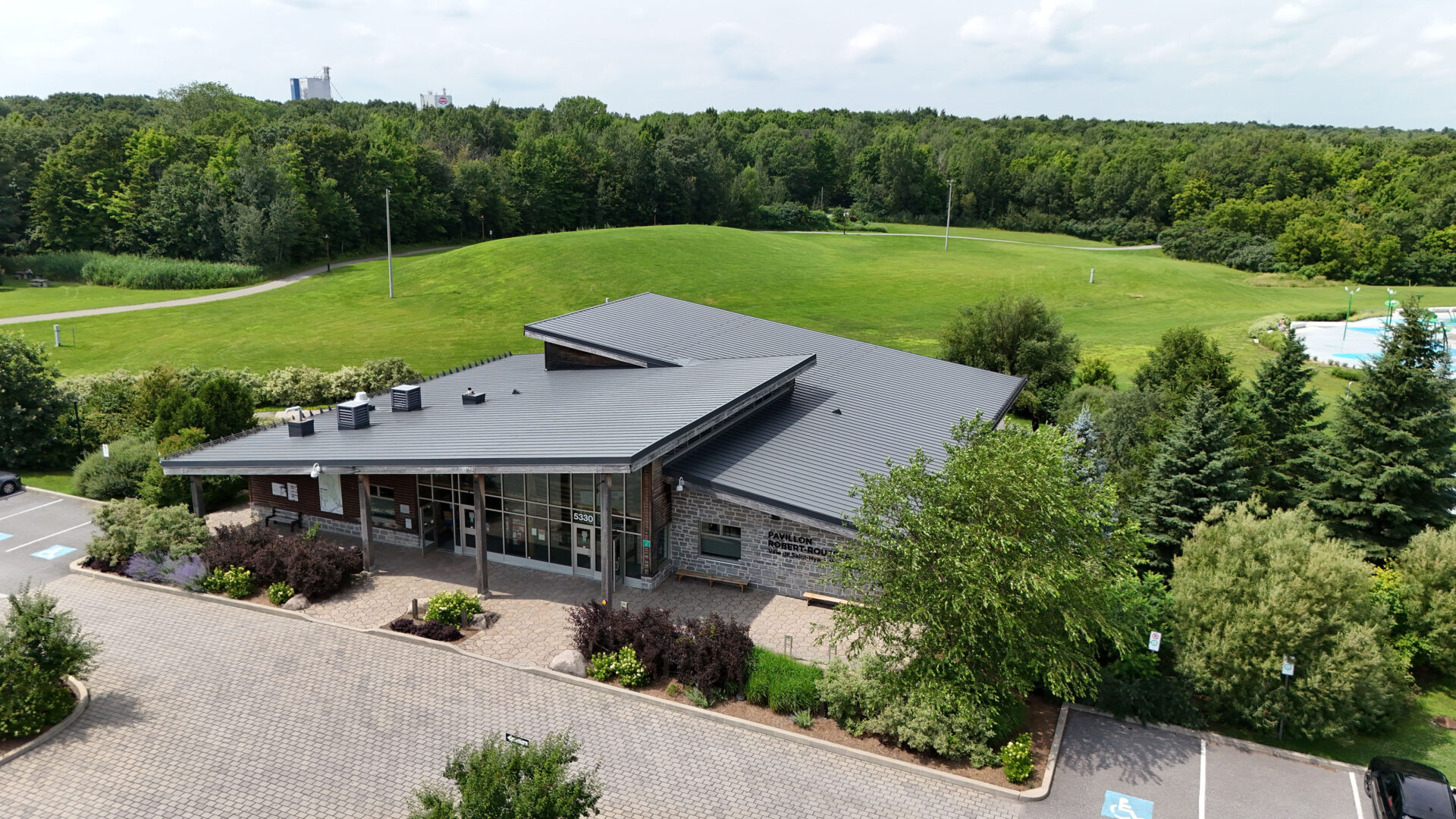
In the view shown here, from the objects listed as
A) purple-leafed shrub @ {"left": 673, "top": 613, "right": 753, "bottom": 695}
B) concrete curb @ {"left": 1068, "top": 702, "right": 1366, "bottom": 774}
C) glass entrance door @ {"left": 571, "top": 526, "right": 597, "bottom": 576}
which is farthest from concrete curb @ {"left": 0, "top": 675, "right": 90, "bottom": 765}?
concrete curb @ {"left": 1068, "top": 702, "right": 1366, "bottom": 774}

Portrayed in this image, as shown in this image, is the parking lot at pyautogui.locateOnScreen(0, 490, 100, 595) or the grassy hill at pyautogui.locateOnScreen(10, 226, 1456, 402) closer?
the parking lot at pyautogui.locateOnScreen(0, 490, 100, 595)

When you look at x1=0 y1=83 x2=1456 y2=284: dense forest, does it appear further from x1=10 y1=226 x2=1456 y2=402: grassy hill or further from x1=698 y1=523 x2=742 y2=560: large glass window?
x1=698 y1=523 x2=742 y2=560: large glass window

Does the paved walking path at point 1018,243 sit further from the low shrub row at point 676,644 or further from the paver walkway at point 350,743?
the paver walkway at point 350,743

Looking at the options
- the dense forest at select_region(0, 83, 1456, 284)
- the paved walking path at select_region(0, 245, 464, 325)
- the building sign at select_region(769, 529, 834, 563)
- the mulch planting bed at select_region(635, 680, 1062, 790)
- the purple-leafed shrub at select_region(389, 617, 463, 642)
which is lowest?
the mulch planting bed at select_region(635, 680, 1062, 790)

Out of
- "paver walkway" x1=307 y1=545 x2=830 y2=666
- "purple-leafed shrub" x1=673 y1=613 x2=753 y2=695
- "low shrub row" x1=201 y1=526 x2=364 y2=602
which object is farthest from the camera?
"low shrub row" x1=201 y1=526 x2=364 y2=602

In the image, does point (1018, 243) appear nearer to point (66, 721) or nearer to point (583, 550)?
point (583, 550)

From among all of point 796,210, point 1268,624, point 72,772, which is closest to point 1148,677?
point 1268,624

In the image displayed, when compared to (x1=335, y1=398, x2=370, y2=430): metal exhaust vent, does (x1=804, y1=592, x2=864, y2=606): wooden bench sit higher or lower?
lower

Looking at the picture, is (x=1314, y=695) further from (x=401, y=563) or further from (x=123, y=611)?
(x=123, y=611)
